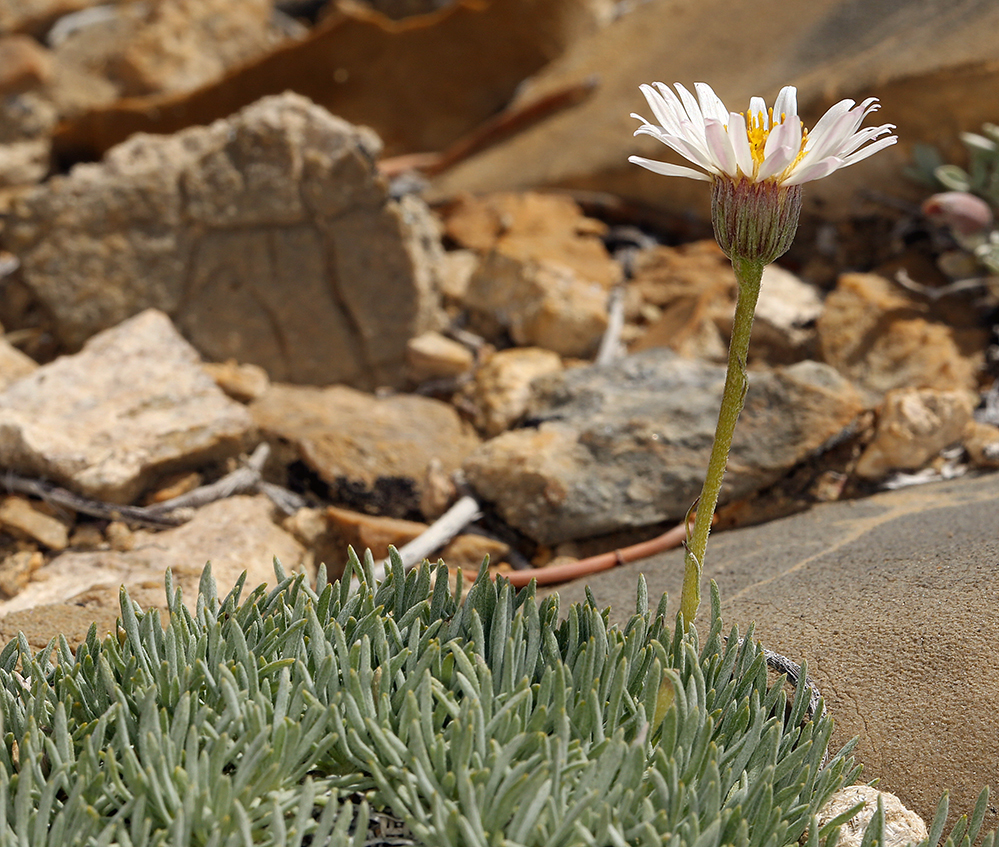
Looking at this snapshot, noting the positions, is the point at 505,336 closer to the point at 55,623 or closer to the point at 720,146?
the point at 55,623

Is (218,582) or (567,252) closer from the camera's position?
(218,582)

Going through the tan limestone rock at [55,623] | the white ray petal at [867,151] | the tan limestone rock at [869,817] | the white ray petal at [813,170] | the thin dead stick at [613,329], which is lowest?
the tan limestone rock at [55,623]

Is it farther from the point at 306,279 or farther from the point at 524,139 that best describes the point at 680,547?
the point at 524,139

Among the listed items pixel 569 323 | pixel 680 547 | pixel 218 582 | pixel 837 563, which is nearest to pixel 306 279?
pixel 569 323

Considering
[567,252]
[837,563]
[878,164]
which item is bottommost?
[837,563]

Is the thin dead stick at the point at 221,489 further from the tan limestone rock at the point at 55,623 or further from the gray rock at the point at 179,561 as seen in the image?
the tan limestone rock at the point at 55,623

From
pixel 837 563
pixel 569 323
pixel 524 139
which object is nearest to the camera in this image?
pixel 837 563

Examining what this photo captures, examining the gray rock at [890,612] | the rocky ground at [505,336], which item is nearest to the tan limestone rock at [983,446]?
the rocky ground at [505,336]

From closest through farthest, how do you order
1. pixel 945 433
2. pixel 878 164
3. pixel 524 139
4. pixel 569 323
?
pixel 945 433 → pixel 569 323 → pixel 878 164 → pixel 524 139

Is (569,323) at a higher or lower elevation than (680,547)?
higher
